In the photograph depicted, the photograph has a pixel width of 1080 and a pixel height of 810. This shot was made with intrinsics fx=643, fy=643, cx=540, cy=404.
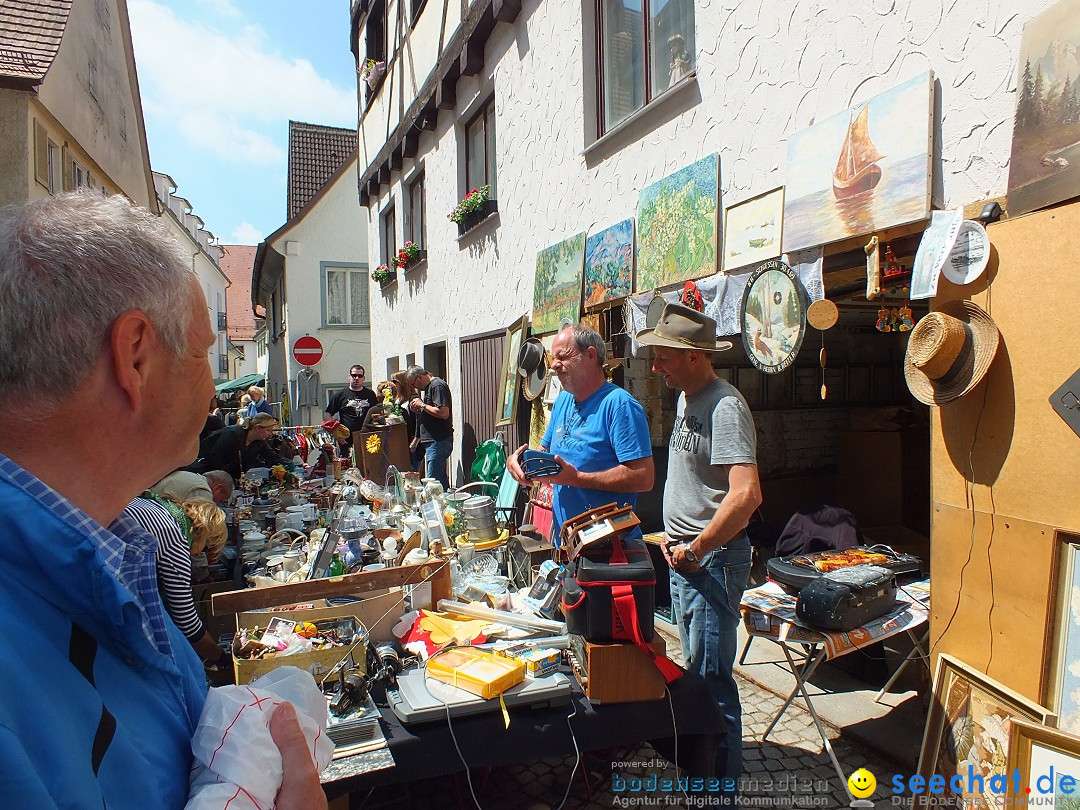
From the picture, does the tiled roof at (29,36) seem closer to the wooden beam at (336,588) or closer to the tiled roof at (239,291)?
the wooden beam at (336,588)

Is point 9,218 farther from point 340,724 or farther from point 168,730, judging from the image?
point 340,724

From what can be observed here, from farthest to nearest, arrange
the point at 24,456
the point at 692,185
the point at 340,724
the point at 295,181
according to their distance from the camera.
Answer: the point at 295,181 → the point at 692,185 → the point at 340,724 → the point at 24,456

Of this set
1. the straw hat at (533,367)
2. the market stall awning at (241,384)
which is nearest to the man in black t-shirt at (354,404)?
the straw hat at (533,367)

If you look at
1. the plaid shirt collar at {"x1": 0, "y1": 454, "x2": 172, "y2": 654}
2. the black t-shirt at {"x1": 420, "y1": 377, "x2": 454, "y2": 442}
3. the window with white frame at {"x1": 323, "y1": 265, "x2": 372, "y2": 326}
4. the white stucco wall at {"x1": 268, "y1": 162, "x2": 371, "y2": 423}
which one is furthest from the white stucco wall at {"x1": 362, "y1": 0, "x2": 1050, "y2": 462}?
the window with white frame at {"x1": 323, "y1": 265, "x2": 372, "y2": 326}

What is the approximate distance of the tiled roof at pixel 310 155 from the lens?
19.9 m

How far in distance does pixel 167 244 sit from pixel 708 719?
2.30m

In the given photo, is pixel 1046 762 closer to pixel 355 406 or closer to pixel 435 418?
pixel 435 418

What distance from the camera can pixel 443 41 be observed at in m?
8.97

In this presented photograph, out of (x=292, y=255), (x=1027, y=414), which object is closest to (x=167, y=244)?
(x=1027, y=414)

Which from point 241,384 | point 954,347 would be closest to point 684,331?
point 954,347

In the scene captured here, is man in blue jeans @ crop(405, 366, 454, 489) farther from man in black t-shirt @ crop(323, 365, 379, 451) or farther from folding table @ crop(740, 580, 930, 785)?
folding table @ crop(740, 580, 930, 785)

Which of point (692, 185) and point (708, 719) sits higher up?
point (692, 185)

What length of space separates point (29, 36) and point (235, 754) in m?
11.6

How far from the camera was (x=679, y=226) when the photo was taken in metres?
4.41
